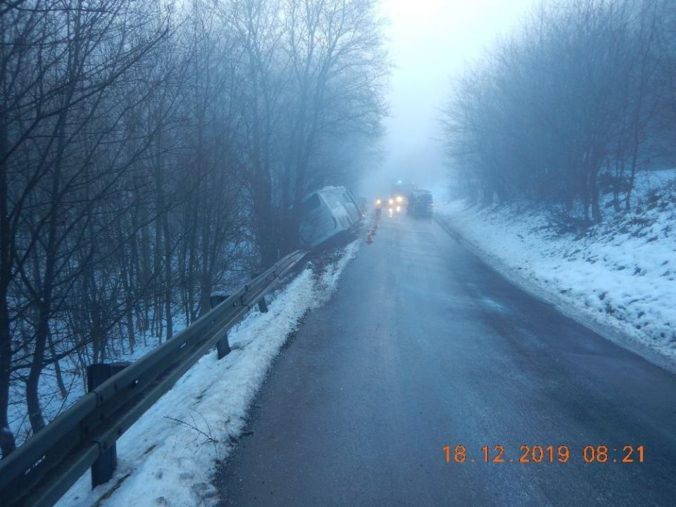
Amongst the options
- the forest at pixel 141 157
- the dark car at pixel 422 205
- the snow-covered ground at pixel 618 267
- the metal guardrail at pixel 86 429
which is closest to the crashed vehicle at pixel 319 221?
the forest at pixel 141 157

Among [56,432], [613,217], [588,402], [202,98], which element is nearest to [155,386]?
[56,432]

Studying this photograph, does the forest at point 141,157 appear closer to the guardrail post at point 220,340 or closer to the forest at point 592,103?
the guardrail post at point 220,340

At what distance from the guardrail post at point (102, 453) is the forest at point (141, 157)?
6.53 feet

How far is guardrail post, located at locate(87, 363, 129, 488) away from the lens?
3.59 metres

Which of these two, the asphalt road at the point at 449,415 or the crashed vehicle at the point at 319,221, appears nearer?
the asphalt road at the point at 449,415

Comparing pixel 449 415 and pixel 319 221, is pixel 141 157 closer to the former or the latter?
pixel 449 415

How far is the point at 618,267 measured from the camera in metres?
12.0

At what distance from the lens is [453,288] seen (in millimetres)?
11570

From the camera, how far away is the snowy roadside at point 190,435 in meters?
3.47

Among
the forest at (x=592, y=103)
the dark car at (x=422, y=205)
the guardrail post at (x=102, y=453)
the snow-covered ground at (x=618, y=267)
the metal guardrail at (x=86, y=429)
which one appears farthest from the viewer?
the dark car at (x=422, y=205)

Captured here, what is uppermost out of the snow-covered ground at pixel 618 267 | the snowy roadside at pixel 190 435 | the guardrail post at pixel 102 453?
the guardrail post at pixel 102 453
